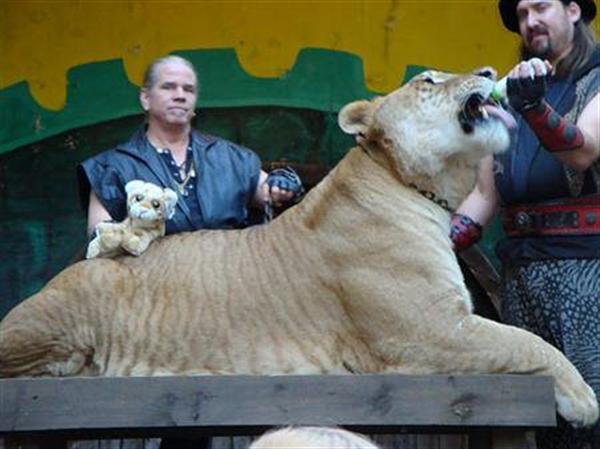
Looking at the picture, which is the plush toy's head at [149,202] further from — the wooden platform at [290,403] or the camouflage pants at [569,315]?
the camouflage pants at [569,315]

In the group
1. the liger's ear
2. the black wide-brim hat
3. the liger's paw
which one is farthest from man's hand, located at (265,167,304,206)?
the liger's paw

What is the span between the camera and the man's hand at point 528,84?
4926mm

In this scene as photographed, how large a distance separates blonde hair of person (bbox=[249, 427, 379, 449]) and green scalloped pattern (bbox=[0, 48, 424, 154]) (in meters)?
4.24

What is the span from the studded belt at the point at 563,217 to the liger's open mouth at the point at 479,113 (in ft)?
1.08

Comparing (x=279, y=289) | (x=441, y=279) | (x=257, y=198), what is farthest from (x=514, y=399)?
(x=257, y=198)

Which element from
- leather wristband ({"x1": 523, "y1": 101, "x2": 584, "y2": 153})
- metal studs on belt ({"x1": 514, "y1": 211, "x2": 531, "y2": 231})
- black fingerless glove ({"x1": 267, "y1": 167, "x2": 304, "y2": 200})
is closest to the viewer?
leather wristband ({"x1": 523, "y1": 101, "x2": 584, "y2": 153})

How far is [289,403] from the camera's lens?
471cm

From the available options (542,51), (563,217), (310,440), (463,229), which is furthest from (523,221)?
(310,440)

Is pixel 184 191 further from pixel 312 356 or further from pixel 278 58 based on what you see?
pixel 278 58

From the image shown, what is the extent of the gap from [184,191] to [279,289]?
2.14ft

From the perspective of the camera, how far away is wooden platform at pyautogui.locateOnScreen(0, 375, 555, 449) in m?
4.71

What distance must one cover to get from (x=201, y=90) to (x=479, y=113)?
2.13 metres

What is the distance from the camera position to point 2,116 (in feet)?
23.1

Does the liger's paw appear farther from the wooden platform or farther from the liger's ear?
the liger's ear
